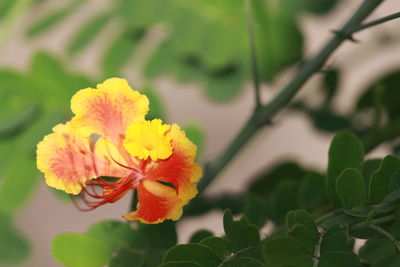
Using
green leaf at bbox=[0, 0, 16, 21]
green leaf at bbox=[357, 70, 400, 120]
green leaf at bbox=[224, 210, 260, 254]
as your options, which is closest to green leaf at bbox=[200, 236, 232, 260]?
green leaf at bbox=[224, 210, 260, 254]

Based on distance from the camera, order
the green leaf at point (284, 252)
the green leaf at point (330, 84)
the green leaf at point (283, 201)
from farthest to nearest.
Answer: the green leaf at point (330, 84) < the green leaf at point (283, 201) < the green leaf at point (284, 252)

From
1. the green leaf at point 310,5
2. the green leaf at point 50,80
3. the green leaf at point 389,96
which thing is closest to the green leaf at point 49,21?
the green leaf at point 50,80

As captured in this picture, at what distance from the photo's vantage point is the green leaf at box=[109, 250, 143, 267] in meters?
0.36

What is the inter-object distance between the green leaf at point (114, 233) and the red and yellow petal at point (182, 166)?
0.29 feet

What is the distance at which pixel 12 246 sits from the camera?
0.85 meters

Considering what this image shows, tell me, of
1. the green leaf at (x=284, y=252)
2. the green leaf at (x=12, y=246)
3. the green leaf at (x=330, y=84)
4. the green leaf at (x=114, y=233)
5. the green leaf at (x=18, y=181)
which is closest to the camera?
the green leaf at (x=284, y=252)

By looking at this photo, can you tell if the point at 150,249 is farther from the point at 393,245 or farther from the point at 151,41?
the point at 151,41

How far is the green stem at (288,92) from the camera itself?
0.38m

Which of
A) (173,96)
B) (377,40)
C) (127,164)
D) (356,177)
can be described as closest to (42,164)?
(127,164)

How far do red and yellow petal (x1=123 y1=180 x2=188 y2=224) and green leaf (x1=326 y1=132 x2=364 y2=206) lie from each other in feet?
0.35

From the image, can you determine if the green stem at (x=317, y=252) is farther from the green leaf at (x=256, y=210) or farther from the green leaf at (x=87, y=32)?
the green leaf at (x=87, y=32)

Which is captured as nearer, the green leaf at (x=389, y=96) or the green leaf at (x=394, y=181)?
the green leaf at (x=394, y=181)

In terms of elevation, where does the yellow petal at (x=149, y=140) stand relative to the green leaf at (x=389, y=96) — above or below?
above

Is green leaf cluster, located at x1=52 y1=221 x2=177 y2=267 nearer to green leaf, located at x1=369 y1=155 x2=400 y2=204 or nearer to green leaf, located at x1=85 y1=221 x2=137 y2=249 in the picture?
green leaf, located at x1=85 y1=221 x2=137 y2=249
